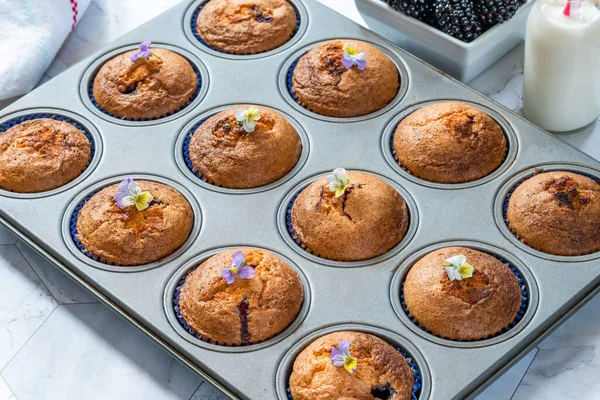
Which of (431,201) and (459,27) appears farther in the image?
(459,27)

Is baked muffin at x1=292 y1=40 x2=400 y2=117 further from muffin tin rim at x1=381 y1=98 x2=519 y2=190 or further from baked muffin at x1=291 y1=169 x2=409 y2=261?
baked muffin at x1=291 y1=169 x2=409 y2=261

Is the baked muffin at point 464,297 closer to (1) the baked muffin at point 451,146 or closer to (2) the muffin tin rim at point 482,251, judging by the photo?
(2) the muffin tin rim at point 482,251

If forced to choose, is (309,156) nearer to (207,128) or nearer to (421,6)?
(207,128)

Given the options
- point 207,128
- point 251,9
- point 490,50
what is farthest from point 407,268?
point 251,9

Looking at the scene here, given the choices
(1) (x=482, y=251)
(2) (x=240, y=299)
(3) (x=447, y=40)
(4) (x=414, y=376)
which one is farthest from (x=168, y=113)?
(4) (x=414, y=376)

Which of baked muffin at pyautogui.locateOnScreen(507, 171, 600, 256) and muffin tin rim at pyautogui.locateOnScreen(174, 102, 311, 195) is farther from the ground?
muffin tin rim at pyautogui.locateOnScreen(174, 102, 311, 195)

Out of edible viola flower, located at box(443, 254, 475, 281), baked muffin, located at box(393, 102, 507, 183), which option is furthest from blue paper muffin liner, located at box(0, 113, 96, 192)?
edible viola flower, located at box(443, 254, 475, 281)

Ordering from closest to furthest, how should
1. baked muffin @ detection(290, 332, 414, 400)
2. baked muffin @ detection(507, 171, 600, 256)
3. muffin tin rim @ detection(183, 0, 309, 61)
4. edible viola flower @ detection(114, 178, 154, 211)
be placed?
baked muffin @ detection(290, 332, 414, 400), baked muffin @ detection(507, 171, 600, 256), edible viola flower @ detection(114, 178, 154, 211), muffin tin rim @ detection(183, 0, 309, 61)
